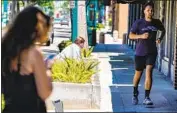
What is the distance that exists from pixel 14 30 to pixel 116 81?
383 inches

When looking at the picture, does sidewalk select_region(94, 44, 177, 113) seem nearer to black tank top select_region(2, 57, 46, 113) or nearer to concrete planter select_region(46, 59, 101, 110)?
concrete planter select_region(46, 59, 101, 110)

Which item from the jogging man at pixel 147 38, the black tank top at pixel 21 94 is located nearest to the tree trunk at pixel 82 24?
the jogging man at pixel 147 38

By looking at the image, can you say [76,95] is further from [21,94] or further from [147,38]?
[21,94]

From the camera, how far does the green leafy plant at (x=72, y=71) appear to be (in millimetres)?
10609

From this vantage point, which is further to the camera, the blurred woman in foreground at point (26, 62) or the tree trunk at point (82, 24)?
the tree trunk at point (82, 24)

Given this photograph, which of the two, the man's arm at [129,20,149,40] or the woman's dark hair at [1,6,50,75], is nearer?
the woman's dark hair at [1,6,50,75]

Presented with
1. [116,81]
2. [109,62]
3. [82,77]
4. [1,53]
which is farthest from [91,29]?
[1,53]

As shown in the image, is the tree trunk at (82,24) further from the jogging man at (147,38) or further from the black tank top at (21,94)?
the black tank top at (21,94)

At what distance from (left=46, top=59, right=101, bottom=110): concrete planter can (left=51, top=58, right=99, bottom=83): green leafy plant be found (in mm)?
479

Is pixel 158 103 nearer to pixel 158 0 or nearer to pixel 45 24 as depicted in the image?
pixel 45 24

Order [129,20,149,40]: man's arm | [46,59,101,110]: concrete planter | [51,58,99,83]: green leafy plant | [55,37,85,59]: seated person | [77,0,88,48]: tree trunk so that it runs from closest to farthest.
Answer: [129,20,149,40]: man's arm
[46,59,101,110]: concrete planter
[51,58,99,83]: green leafy plant
[55,37,85,59]: seated person
[77,0,88,48]: tree trunk

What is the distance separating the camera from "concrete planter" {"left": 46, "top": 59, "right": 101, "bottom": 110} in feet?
32.2

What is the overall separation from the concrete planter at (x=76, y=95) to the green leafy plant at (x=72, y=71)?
48 centimetres

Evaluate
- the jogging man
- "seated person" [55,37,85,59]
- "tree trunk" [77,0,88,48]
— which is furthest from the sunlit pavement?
"tree trunk" [77,0,88,48]
